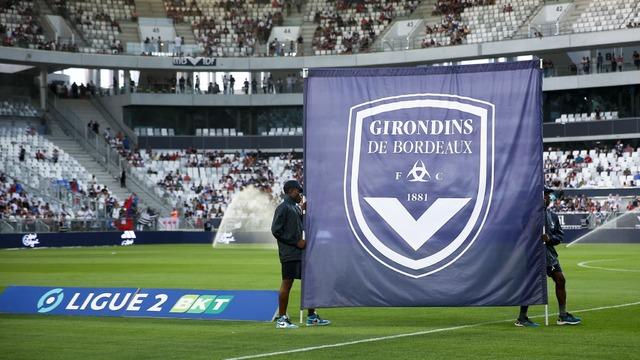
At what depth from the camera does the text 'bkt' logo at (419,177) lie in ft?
55.6

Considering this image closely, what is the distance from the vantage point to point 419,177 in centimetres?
1708

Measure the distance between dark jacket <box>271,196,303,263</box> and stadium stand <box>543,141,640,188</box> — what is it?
55.5 metres

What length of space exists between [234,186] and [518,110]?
6158 centimetres

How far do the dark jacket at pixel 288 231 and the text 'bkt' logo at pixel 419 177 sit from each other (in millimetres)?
845

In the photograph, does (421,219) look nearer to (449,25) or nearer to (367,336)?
(367,336)

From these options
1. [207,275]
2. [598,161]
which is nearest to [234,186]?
[598,161]

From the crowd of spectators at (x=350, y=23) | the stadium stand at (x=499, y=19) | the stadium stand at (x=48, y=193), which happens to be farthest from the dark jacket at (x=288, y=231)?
the crowd of spectators at (x=350, y=23)

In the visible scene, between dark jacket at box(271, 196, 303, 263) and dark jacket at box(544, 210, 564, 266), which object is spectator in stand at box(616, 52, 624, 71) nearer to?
dark jacket at box(544, 210, 564, 266)

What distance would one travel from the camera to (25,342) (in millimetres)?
15391

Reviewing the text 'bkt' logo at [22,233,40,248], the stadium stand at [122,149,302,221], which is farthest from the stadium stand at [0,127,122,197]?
the text 'bkt' logo at [22,233,40,248]

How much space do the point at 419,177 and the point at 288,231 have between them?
2.24 meters

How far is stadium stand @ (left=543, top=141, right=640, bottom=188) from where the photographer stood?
70213 mm

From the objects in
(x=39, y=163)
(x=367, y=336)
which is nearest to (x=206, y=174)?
(x=39, y=163)

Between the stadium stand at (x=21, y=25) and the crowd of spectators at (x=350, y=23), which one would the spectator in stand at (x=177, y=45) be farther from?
the crowd of spectators at (x=350, y=23)
